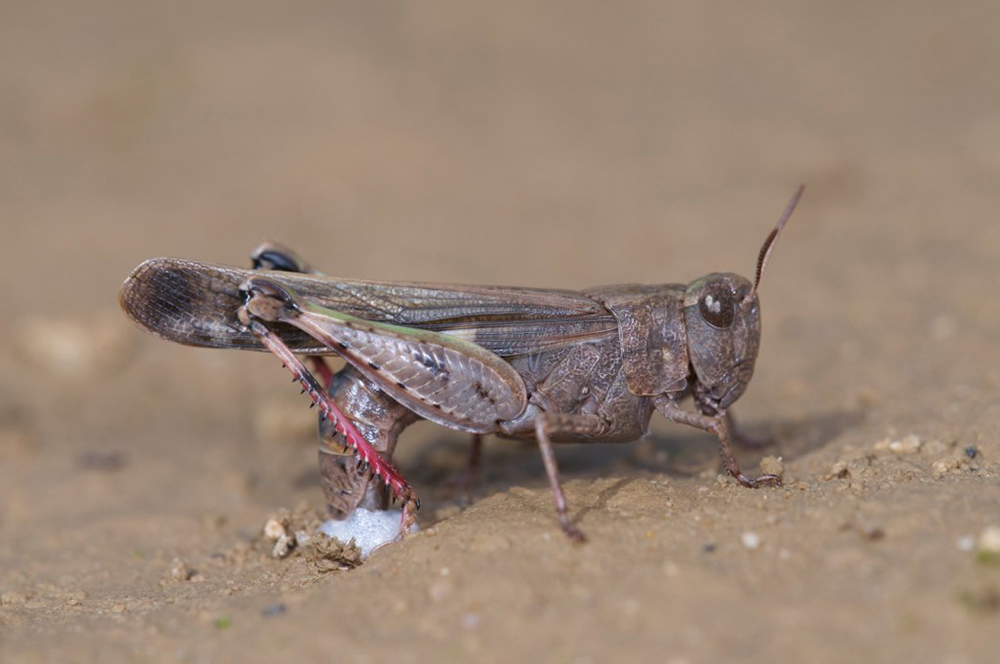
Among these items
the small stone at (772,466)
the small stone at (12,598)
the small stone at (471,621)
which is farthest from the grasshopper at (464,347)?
the small stone at (12,598)

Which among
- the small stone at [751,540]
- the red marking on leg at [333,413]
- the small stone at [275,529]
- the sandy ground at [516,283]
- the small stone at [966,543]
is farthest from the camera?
the small stone at [275,529]

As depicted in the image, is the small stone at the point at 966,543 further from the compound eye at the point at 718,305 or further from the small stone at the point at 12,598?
the small stone at the point at 12,598

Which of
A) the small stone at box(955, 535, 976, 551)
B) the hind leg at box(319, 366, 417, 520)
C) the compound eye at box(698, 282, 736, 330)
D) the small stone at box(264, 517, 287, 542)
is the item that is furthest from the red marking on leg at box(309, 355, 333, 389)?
the small stone at box(955, 535, 976, 551)

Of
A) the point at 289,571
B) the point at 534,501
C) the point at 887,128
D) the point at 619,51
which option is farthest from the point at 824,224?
the point at 289,571

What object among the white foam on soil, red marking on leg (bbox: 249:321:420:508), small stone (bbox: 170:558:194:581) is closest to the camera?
red marking on leg (bbox: 249:321:420:508)

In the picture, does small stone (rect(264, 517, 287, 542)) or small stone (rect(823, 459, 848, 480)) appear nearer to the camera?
small stone (rect(823, 459, 848, 480))

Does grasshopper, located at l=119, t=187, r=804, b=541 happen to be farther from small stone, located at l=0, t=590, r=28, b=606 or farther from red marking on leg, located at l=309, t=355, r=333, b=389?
small stone, located at l=0, t=590, r=28, b=606

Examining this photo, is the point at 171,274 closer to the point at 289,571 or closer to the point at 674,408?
the point at 289,571
